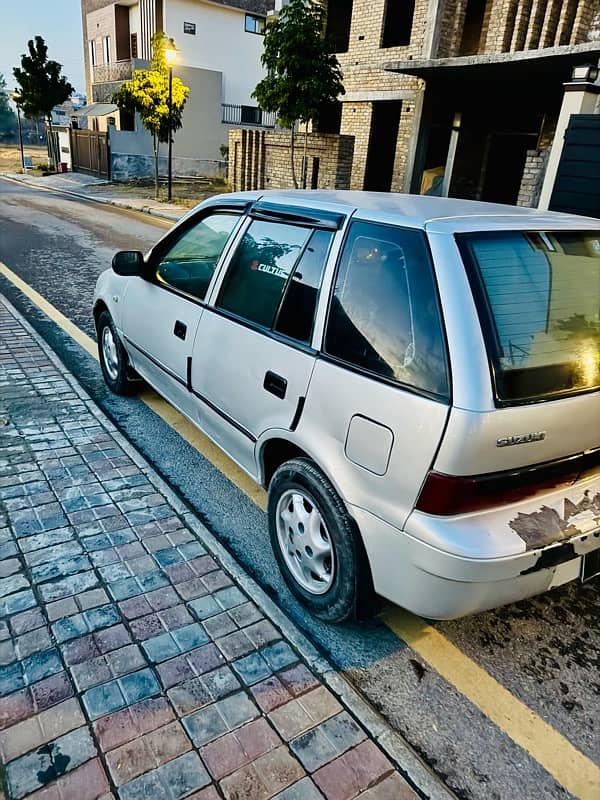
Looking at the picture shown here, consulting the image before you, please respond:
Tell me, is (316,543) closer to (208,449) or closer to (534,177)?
(208,449)

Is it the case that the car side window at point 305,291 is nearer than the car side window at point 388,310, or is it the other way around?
the car side window at point 388,310

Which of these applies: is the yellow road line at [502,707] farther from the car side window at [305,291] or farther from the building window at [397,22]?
the building window at [397,22]

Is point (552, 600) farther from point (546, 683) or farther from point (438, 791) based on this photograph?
point (438, 791)

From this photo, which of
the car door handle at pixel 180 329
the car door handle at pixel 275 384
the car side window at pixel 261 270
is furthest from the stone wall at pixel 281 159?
the car door handle at pixel 275 384

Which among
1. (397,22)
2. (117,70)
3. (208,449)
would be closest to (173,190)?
(397,22)

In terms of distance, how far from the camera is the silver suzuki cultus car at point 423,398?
2002 mm

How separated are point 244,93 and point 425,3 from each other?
2382 centimetres

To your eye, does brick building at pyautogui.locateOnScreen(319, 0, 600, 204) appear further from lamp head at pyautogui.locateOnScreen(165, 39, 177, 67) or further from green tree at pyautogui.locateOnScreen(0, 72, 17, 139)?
green tree at pyautogui.locateOnScreen(0, 72, 17, 139)

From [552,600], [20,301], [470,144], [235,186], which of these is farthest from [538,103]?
[552,600]

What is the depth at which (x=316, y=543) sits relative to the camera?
2.55 metres

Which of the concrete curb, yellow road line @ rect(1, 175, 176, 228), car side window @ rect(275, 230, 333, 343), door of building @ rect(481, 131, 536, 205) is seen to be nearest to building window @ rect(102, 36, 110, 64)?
the concrete curb

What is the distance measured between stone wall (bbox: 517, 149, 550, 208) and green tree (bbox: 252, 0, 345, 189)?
6702 millimetres

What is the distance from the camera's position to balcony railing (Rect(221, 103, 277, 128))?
34.6 m

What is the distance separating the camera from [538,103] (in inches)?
576
